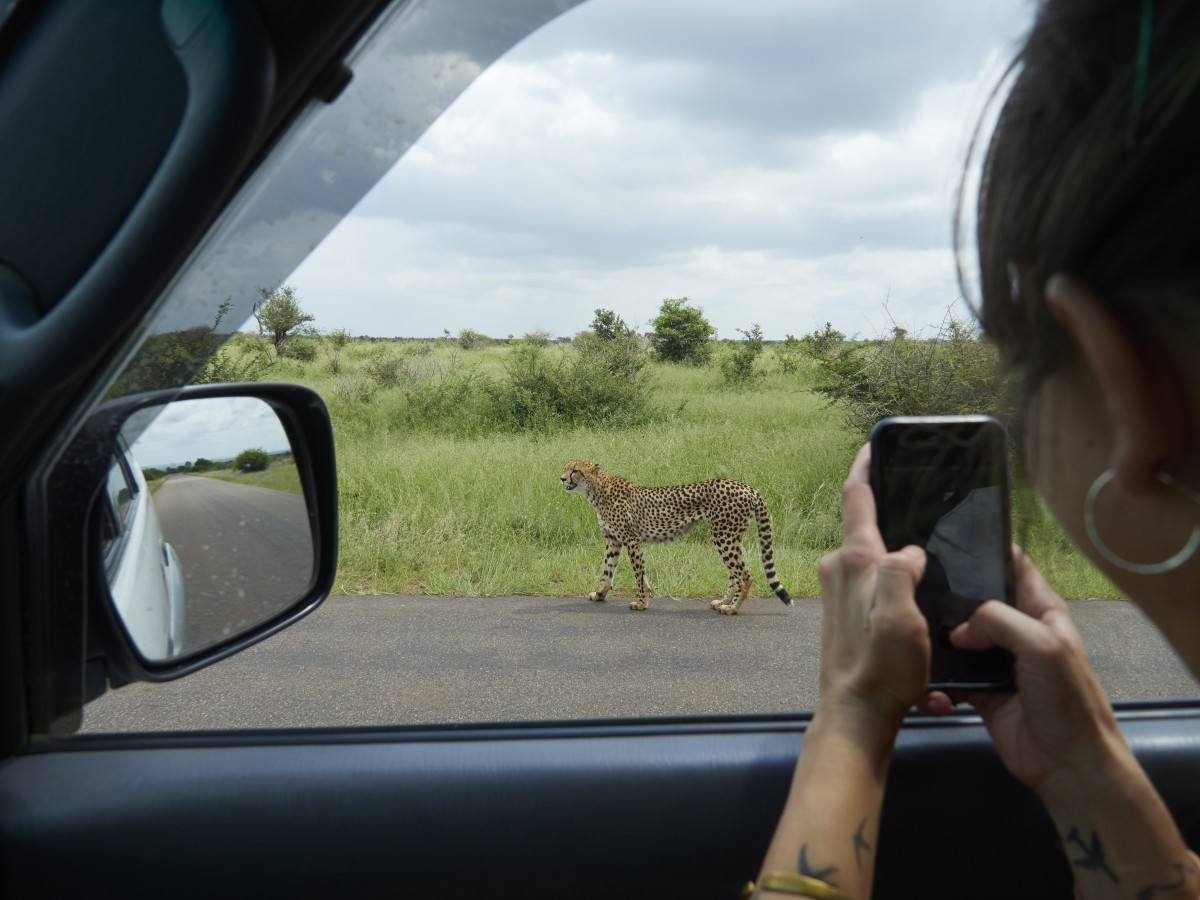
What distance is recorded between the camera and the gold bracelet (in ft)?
2.41

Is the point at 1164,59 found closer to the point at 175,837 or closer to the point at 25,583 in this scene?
the point at 25,583

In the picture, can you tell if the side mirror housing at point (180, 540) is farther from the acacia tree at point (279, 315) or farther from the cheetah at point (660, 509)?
the cheetah at point (660, 509)

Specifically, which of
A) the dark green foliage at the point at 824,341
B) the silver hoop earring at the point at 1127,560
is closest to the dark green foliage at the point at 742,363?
the dark green foliage at the point at 824,341

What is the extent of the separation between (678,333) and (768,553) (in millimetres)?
1795

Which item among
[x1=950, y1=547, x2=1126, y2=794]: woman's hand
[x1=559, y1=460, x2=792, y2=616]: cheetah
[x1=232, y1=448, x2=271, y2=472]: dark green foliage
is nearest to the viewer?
[x1=950, y1=547, x2=1126, y2=794]: woman's hand

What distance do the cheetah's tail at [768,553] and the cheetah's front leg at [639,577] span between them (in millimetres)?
355

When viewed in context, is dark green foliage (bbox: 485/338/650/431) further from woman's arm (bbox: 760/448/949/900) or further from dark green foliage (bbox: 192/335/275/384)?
woman's arm (bbox: 760/448/949/900)

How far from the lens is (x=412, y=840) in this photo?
40.8 inches

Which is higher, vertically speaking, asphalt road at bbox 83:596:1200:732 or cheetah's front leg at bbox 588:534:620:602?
asphalt road at bbox 83:596:1200:732

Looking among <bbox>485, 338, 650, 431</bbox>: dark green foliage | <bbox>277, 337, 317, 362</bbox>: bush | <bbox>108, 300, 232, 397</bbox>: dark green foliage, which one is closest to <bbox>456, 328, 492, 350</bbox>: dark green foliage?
<bbox>485, 338, 650, 431</bbox>: dark green foliage

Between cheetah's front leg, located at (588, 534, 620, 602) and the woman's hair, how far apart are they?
2.29 m

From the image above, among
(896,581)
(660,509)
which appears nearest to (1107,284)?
(896,581)

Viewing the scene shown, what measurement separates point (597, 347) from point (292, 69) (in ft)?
16.1

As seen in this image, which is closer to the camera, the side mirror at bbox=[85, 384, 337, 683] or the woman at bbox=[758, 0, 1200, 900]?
the woman at bbox=[758, 0, 1200, 900]
